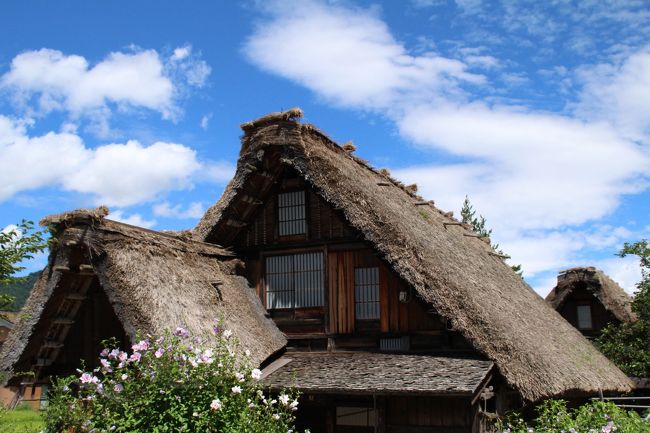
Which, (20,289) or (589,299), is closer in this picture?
(589,299)

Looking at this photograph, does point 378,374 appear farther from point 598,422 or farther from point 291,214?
point 291,214

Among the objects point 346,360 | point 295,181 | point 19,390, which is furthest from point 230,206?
point 19,390

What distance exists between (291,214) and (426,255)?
3.23 metres

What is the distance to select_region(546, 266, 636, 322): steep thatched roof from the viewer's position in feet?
89.6

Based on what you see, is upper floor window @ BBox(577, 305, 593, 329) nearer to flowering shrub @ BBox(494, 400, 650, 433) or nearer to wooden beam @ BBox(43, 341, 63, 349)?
flowering shrub @ BBox(494, 400, 650, 433)

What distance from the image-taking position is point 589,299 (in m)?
29.4

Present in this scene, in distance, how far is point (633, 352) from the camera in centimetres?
2198

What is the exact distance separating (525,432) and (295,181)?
6.89 m

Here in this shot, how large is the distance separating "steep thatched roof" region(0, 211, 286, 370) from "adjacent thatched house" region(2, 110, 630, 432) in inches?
1.1

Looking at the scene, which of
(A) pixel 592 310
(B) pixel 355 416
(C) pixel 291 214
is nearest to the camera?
(B) pixel 355 416

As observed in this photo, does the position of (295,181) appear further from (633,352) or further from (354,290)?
(633,352)

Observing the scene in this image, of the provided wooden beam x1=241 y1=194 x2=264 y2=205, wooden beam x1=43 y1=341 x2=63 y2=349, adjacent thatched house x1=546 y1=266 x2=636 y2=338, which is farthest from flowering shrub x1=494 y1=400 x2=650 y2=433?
adjacent thatched house x1=546 y1=266 x2=636 y2=338

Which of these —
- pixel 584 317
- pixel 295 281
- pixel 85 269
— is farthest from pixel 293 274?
pixel 584 317

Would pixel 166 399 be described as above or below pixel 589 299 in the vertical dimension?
below
